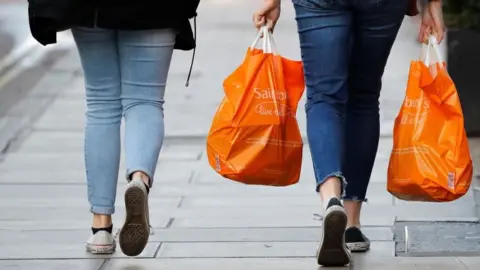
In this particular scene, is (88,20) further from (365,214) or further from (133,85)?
(365,214)

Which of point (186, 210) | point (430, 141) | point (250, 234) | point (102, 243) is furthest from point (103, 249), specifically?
point (430, 141)

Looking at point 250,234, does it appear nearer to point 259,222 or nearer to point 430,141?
point 259,222

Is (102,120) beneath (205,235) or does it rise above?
above

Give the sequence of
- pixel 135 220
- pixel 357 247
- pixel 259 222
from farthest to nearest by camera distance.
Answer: pixel 259 222 < pixel 357 247 < pixel 135 220

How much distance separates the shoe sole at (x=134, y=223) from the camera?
4.75m

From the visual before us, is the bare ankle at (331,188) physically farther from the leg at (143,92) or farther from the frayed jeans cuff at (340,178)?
the leg at (143,92)

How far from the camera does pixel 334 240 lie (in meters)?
4.59

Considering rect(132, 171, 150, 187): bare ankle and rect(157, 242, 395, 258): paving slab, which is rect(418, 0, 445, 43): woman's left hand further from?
rect(132, 171, 150, 187): bare ankle

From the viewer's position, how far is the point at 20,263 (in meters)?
5.07

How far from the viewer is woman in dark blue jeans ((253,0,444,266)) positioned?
477cm

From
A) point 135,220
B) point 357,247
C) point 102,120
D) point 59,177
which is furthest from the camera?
point 59,177

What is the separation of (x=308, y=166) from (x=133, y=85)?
3.01m

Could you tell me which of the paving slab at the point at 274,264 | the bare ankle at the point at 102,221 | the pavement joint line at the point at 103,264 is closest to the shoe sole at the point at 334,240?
the paving slab at the point at 274,264

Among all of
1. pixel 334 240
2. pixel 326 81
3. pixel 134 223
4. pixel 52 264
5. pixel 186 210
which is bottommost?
pixel 186 210
